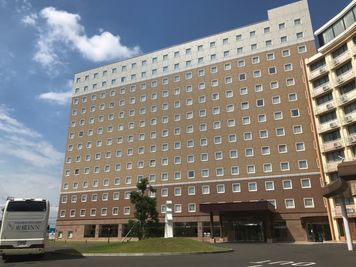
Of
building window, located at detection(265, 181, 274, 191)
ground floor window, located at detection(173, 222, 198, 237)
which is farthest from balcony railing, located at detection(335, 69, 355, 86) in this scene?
ground floor window, located at detection(173, 222, 198, 237)

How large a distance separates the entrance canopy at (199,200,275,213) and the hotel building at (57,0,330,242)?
149 mm

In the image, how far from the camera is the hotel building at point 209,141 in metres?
51.3

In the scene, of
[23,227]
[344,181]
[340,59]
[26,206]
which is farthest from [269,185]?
[23,227]

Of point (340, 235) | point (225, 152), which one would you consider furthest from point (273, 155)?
point (340, 235)

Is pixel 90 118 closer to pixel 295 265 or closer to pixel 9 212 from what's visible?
pixel 9 212

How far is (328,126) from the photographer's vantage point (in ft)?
164

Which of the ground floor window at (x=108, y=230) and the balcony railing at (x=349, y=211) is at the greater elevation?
the balcony railing at (x=349, y=211)

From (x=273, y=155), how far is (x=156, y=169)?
22221 mm

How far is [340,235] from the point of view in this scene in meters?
45.8

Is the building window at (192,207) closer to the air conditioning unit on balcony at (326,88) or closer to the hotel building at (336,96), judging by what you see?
the hotel building at (336,96)

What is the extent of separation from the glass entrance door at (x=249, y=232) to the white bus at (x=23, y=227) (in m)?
36.2

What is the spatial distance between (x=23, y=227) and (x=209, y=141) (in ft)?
138

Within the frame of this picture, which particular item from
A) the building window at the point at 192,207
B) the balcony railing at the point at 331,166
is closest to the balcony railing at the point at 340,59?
the balcony railing at the point at 331,166

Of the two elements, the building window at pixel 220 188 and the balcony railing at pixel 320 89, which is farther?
the building window at pixel 220 188
